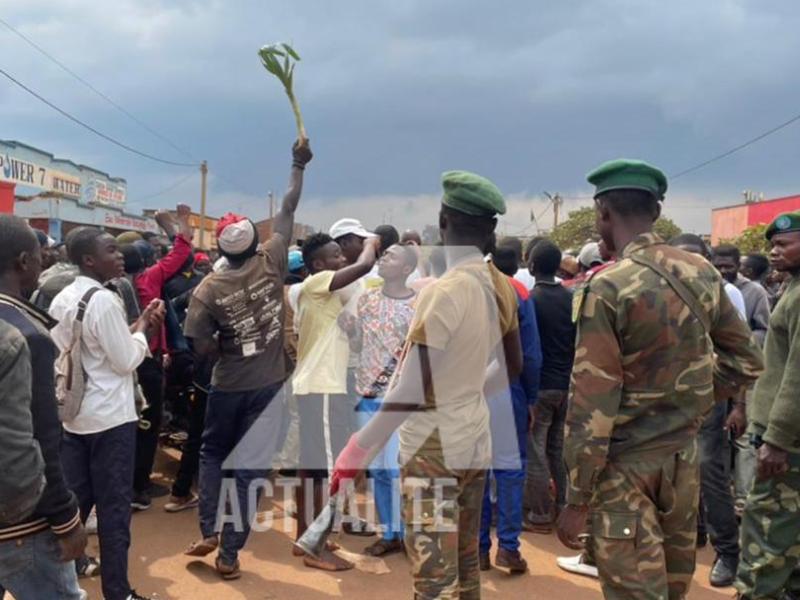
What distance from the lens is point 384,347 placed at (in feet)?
14.7

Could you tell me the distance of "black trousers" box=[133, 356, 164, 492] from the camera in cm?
541

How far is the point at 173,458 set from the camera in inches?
265

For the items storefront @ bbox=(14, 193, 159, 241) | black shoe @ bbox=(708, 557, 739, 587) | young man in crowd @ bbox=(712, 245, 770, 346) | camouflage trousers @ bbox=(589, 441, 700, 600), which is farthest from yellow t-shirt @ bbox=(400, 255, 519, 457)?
storefront @ bbox=(14, 193, 159, 241)

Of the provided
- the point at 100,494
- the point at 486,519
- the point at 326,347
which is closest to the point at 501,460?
the point at 486,519

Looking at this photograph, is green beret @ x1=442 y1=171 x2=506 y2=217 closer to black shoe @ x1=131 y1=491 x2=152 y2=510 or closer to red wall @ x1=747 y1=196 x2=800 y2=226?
black shoe @ x1=131 y1=491 x2=152 y2=510

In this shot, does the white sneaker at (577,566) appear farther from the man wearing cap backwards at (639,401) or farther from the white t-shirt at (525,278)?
the white t-shirt at (525,278)

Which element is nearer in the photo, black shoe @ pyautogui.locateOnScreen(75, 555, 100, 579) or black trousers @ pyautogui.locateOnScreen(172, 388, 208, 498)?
black shoe @ pyautogui.locateOnScreen(75, 555, 100, 579)

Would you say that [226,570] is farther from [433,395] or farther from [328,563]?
[433,395]

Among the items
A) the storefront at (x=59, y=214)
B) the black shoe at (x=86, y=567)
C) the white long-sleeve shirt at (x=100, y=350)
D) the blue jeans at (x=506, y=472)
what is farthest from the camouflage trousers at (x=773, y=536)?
the storefront at (x=59, y=214)

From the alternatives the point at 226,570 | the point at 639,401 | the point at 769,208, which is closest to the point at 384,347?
the point at 226,570

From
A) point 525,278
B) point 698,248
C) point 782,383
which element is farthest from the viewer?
point 525,278

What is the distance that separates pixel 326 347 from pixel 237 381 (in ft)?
2.21

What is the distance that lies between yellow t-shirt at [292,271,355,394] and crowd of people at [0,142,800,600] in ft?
0.05

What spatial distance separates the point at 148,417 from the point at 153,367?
1.32ft
